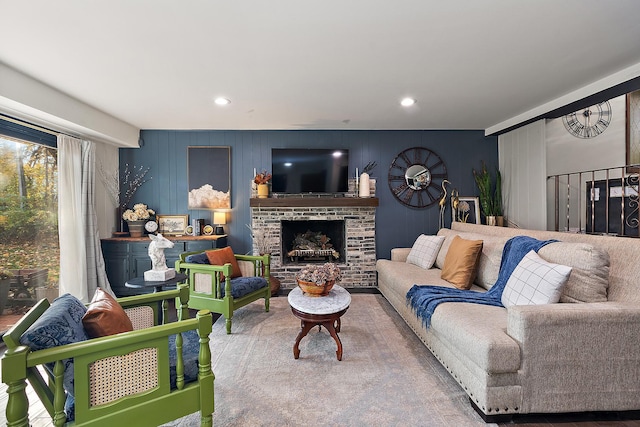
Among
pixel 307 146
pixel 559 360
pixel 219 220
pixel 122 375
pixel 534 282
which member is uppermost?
pixel 307 146

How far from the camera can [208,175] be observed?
4520 mm

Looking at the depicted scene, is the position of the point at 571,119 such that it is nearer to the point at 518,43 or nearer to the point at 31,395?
the point at 518,43

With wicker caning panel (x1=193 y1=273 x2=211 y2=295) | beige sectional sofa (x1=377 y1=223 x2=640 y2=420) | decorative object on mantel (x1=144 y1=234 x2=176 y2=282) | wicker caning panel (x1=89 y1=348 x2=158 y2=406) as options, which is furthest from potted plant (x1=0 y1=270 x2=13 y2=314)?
beige sectional sofa (x1=377 y1=223 x2=640 y2=420)

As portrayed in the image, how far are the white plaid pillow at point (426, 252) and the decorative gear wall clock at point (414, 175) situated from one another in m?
0.96

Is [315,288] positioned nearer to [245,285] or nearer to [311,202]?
[245,285]

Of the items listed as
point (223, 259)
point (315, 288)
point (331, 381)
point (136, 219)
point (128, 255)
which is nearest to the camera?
point (331, 381)

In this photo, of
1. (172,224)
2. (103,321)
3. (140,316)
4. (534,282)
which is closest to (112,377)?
(103,321)

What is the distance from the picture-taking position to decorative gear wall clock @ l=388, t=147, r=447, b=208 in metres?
4.62

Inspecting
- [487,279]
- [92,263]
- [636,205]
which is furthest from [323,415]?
[636,205]

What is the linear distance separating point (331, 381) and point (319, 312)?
461 millimetres

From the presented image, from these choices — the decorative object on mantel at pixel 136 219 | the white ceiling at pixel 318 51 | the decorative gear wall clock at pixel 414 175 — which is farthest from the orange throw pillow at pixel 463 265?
the decorative object on mantel at pixel 136 219

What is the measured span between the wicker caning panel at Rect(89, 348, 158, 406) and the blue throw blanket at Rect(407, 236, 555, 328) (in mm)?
1852

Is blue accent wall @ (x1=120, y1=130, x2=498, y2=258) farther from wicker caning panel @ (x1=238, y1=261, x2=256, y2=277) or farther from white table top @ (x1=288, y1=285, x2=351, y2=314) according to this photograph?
white table top @ (x1=288, y1=285, x2=351, y2=314)

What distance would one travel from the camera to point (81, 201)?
3623 mm
